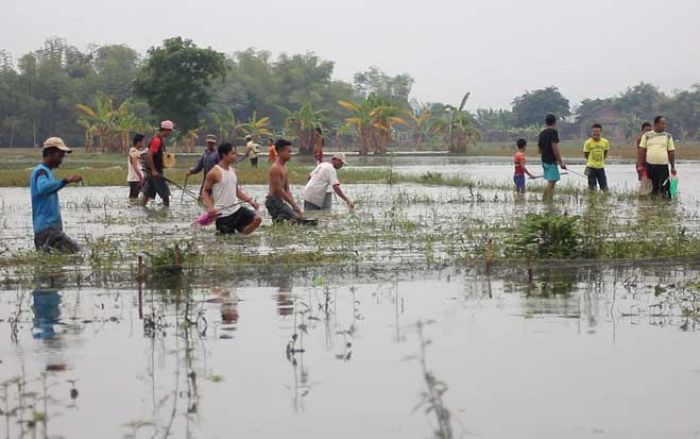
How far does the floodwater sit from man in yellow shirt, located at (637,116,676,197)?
7733 millimetres

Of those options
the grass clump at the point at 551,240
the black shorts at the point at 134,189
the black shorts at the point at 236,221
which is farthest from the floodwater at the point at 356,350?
the black shorts at the point at 134,189

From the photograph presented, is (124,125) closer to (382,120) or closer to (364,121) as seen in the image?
(364,121)

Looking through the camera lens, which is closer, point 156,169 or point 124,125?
point 156,169

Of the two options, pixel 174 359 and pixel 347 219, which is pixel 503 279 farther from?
pixel 347 219

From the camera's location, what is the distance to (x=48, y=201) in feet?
35.4

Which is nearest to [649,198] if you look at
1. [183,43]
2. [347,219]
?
[347,219]

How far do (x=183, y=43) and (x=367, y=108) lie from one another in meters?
13.0

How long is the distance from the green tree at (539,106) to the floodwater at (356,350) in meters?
111

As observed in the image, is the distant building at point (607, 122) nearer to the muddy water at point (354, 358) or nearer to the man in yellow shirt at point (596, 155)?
the man in yellow shirt at point (596, 155)

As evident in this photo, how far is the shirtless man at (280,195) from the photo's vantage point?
1402 cm

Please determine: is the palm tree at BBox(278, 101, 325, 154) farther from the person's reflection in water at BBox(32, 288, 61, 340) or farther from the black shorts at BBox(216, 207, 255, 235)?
the person's reflection in water at BBox(32, 288, 61, 340)

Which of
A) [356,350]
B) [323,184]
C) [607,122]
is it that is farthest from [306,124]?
[356,350]

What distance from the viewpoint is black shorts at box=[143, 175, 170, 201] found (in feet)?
62.3

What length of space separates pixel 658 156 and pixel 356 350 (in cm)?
1251
